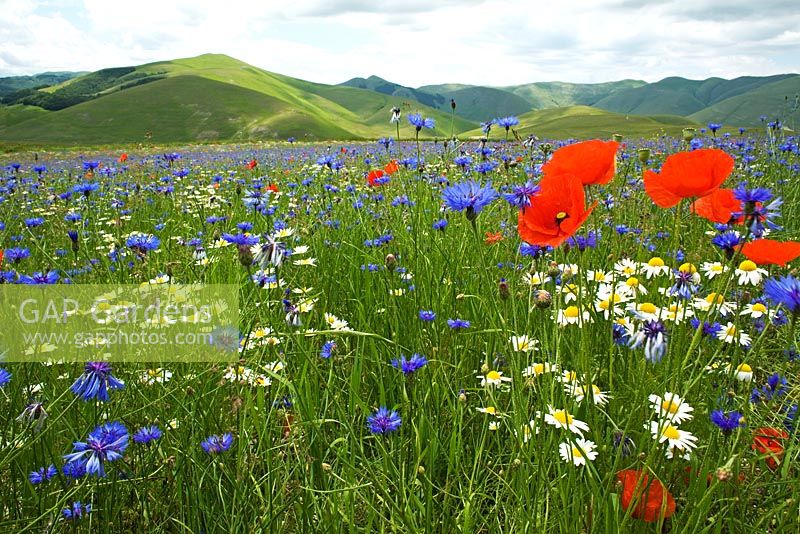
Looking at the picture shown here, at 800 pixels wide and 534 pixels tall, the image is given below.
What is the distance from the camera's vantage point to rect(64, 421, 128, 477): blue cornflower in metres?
1.21

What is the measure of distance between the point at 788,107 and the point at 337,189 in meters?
4.99

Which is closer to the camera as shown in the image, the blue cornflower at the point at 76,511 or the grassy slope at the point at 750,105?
the blue cornflower at the point at 76,511

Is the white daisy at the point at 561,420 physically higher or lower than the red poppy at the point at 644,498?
higher

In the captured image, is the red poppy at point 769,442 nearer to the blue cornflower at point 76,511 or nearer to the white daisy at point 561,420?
the white daisy at point 561,420

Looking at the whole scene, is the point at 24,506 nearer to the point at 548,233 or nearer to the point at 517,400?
the point at 517,400

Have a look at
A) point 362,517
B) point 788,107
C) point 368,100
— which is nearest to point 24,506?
point 362,517

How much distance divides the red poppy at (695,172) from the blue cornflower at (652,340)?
32cm

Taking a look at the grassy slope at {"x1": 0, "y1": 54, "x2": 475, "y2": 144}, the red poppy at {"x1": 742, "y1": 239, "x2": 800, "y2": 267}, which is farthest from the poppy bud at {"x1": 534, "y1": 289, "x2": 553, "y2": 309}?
→ the grassy slope at {"x1": 0, "y1": 54, "x2": 475, "y2": 144}

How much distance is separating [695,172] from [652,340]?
389 millimetres

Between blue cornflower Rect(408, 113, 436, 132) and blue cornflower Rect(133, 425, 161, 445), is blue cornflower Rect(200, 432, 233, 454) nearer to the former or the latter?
A: blue cornflower Rect(133, 425, 161, 445)

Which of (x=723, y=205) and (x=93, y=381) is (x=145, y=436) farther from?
(x=723, y=205)

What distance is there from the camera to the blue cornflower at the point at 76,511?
1.30 metres

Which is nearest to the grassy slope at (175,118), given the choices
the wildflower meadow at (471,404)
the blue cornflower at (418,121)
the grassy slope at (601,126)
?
the grassy slope at (601,126)

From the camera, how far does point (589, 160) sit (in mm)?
1270
